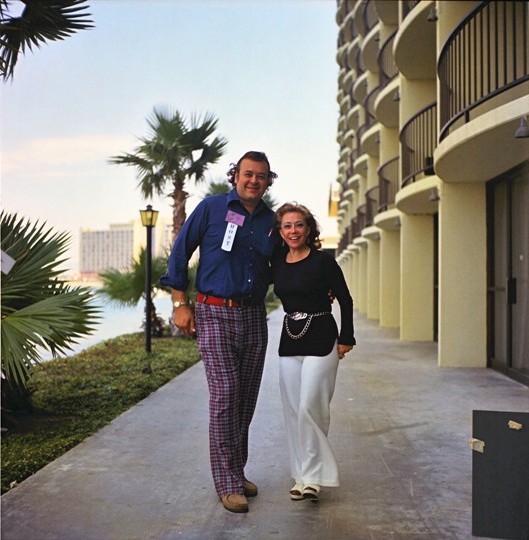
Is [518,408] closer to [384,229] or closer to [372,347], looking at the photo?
[372,347]

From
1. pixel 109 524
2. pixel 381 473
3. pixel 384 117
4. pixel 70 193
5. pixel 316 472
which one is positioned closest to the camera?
pixel 109 524

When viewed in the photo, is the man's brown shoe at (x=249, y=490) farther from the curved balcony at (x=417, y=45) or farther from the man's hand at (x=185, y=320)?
the curved balcony at (x=417, y=45)

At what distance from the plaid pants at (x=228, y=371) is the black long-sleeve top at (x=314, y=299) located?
231 millimetres

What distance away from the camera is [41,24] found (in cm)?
718

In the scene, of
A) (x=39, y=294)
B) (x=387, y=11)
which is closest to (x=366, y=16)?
(x=387, y=11)

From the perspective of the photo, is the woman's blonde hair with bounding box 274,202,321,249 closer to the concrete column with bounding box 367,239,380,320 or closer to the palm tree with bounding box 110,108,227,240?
the palm tree with bounding box 110,108,227,240

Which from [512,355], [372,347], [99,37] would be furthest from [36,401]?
[372,347]

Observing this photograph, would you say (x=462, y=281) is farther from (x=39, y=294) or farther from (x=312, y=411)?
(x=312, y=411)

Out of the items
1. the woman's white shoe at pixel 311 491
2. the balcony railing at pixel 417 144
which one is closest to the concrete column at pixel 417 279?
the balcony railing at pixel 417 144

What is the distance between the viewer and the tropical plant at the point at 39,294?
5.80 metres

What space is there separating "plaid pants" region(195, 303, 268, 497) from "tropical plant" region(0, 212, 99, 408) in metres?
1.71

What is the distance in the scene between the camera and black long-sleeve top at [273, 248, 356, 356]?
14.5ft

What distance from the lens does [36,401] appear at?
27.3 ft

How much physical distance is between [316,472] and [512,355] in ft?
22.0
